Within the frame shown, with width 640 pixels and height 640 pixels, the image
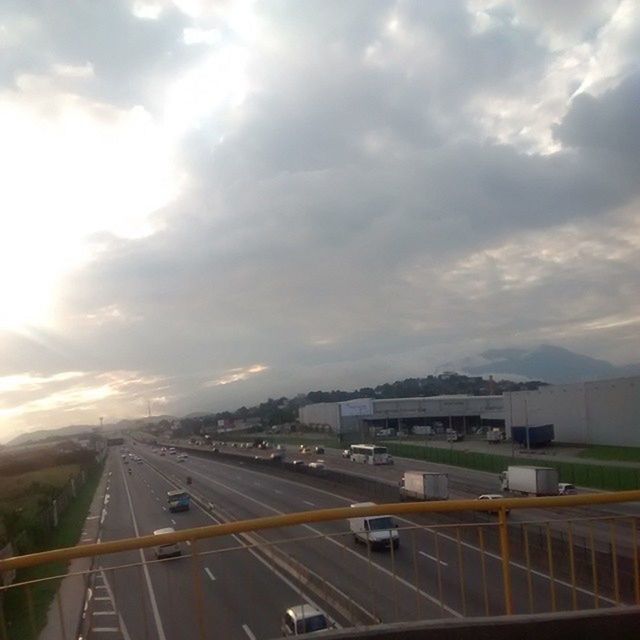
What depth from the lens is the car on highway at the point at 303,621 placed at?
521cm

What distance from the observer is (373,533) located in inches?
224

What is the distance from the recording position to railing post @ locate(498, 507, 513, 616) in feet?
17.5

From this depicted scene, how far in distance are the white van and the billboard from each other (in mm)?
80848

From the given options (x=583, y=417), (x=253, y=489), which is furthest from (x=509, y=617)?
(x=583, y=417)

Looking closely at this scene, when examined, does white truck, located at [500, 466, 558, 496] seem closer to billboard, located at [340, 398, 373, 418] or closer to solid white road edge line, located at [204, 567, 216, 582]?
solid white road edge line, located at [204, 567, 216, 582]

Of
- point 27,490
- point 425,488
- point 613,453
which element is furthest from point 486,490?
point 27,490

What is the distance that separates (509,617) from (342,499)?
805 inches

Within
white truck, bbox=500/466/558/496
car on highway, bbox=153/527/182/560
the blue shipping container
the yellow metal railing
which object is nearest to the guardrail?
the yellow metal railing

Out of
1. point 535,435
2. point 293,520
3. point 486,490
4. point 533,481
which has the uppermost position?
point 293,520

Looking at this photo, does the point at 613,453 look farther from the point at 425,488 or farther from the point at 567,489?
the point at 425,488

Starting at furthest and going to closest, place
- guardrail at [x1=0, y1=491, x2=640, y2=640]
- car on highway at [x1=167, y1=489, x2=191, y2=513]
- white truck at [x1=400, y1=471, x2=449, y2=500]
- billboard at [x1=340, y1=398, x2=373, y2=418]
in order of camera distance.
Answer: billboard at [x1=340, y1=398, x2=373, y2=418], car on highway at [x1=167, y1=489, x2=191, y2=513], white truck at [x1=400, y1=471, x2=449, y2=500], guardrail at [x1=0, y1=491, x2=640, y2=640]

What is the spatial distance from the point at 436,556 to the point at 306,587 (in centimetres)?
101

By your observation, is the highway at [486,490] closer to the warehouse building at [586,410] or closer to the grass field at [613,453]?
the grass field at [613,453]

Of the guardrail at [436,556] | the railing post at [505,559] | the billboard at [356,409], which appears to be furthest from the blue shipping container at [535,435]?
the railing post at [505,559]
